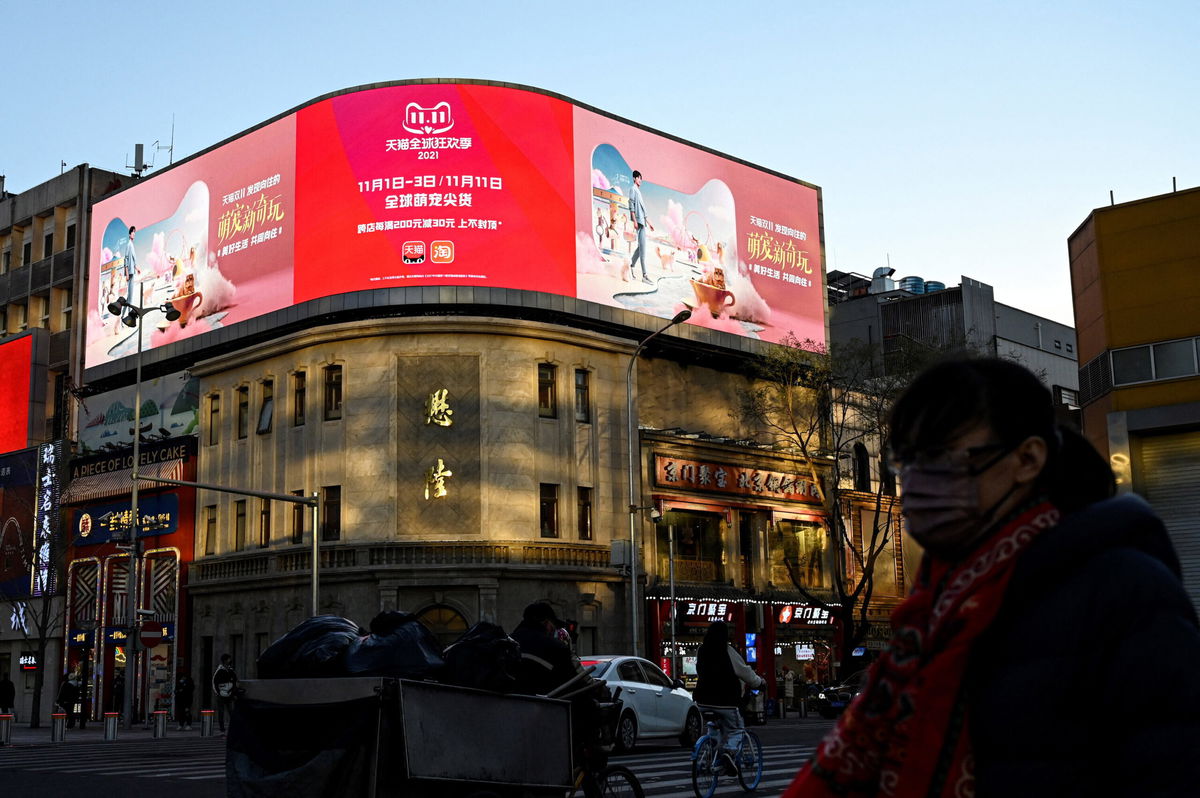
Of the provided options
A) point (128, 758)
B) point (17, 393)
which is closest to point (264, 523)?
point (17, 393)

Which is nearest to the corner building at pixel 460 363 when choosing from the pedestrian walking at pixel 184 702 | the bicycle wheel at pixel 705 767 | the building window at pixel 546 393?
the building window at pixel 546 393

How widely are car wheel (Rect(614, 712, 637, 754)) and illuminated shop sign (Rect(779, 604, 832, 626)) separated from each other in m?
27.5

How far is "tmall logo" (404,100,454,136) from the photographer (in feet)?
145

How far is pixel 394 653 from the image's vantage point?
7.29 m

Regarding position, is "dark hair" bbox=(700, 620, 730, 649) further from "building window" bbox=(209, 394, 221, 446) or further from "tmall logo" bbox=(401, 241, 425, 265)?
"building window" bbox=(209, 394, 221, 446)

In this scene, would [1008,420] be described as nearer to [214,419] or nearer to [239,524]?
[239,524]

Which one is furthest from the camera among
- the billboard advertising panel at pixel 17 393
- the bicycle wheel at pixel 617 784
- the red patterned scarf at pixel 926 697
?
the billboard advertising panel at pixel 17 393

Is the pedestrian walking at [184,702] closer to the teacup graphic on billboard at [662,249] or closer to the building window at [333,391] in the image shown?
the building window at [333,391]

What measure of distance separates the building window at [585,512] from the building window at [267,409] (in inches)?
416

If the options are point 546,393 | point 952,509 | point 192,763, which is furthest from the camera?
point 546,393

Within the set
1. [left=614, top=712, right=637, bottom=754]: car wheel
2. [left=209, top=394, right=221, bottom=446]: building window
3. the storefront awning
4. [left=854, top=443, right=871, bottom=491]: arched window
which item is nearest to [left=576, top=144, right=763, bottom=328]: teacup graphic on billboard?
[left=854, top=443, right=871, bottom=491]: arched window

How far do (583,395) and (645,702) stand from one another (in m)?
22.2

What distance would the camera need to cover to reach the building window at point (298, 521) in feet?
143

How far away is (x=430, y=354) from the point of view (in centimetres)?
4238
